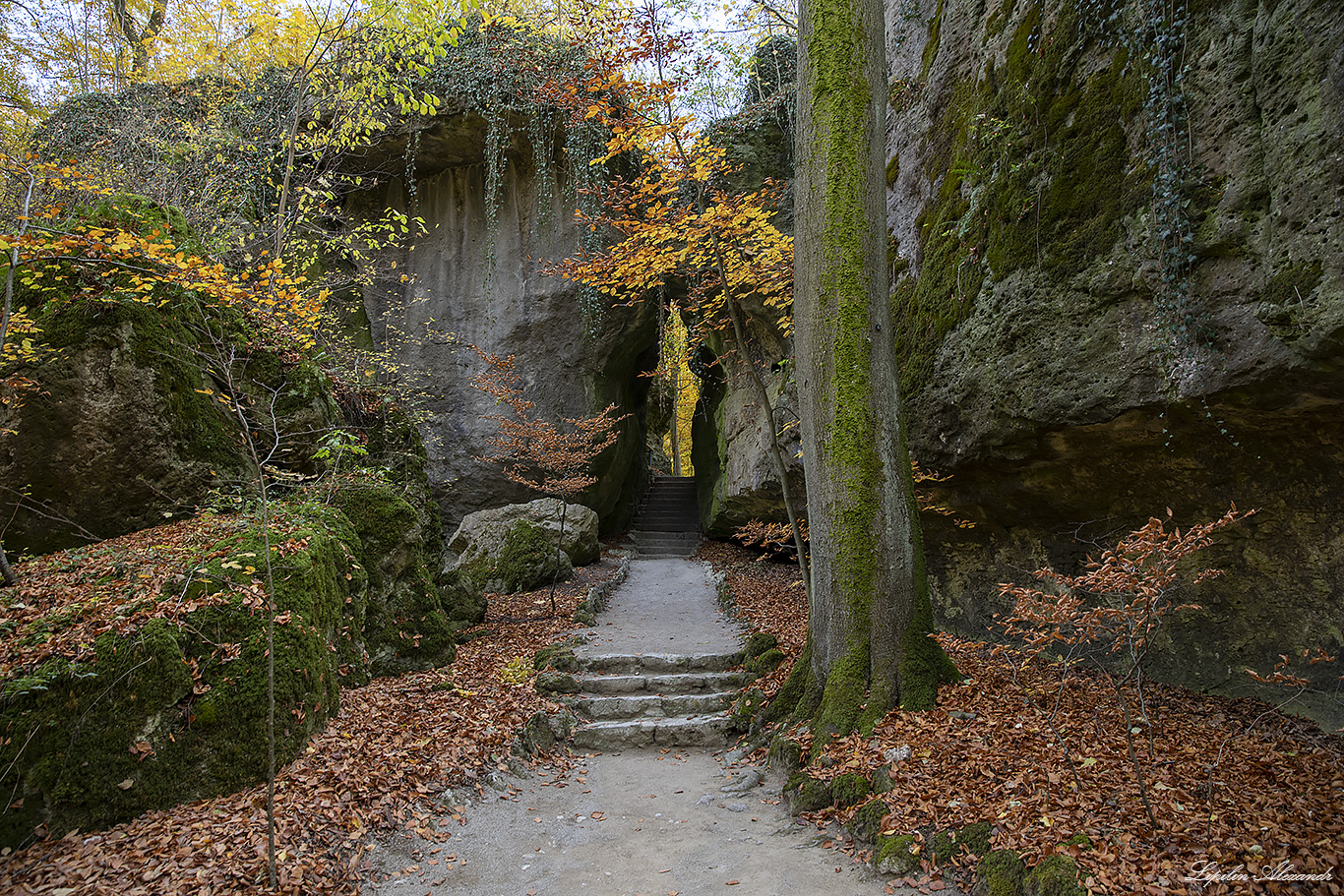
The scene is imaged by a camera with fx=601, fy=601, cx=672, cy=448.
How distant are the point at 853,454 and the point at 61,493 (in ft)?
23.5

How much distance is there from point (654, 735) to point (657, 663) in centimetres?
124

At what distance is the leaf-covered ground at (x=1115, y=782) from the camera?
103 inches

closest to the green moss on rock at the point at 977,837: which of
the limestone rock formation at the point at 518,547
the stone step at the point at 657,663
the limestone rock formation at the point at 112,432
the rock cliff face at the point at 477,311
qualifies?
the stone step at the point at 657,663

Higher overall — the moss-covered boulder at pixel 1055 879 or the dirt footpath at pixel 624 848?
the moss-covered boulder at pixel 1055 879

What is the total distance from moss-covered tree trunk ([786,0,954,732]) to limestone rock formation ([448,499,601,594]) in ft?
19.9

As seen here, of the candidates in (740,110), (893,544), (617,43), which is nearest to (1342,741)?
(893,544)

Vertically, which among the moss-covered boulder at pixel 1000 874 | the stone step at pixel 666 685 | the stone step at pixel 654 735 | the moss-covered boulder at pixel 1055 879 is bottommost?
the stone step at pixel 654 735

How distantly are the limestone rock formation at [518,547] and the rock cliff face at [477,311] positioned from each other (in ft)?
7.21

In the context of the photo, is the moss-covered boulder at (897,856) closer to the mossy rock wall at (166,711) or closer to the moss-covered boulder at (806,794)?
the moss-covered boulder at (806,794)

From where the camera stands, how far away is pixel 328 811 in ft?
12.2

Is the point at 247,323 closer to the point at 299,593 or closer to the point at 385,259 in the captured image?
the point at 299,593

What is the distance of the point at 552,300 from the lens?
15.0 m

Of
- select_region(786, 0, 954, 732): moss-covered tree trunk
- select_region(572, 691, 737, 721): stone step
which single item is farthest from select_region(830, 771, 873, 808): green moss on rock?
select_region(572, 691, 737, 721): stone step

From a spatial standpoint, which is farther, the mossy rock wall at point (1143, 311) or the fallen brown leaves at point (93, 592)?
the fallen brown leaves at point (93, 592)
